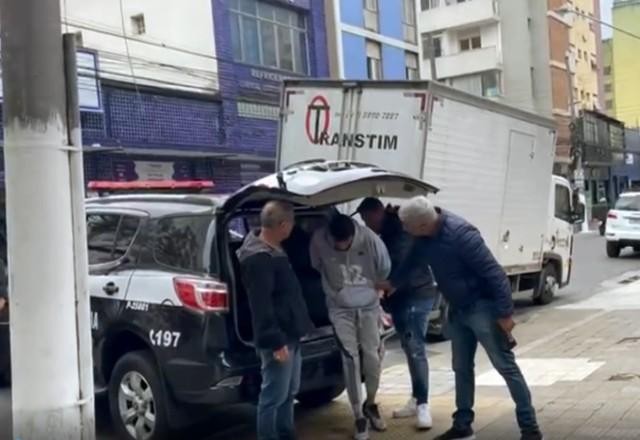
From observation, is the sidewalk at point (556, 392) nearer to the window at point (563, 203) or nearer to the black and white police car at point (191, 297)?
the black and white police car at point (191, 297)

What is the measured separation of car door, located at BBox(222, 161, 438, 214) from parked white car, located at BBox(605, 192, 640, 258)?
17.2 metres

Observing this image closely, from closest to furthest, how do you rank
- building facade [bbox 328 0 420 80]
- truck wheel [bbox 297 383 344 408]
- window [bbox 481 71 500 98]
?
truck wheel [bbox 297 383 344 408]
building facade [bbox 328 0 420 80]
window [bbox 481 71 500 98]

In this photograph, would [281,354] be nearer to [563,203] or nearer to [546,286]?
[546,286]

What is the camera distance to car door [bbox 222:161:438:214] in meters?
5.64

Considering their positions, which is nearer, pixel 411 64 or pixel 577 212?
pixel 577 212

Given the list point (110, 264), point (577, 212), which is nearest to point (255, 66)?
point (577, 212)

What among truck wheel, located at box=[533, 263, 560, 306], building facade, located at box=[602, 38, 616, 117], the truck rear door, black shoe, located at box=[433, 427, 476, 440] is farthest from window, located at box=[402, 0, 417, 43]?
building facade, located at box=[602, 38, 616, 117]

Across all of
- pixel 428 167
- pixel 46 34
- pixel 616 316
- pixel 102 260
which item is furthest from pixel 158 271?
pixel 616 316

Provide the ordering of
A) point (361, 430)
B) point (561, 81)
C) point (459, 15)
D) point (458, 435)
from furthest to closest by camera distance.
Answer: point (561, 81) < point (459, 15) < point (361, 430) < point (458, 435)

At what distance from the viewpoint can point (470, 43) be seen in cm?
5022

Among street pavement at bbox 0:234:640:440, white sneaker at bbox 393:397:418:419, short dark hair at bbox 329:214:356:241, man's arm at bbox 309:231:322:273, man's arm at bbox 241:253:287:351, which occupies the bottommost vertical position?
street pavement at bbox 0:234:640:440

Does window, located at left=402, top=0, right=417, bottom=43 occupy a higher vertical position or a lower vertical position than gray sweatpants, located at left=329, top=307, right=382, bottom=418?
higher

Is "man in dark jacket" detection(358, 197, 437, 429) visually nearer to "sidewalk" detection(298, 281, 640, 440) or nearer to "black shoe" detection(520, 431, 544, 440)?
"sidewalk" detection(298, 281, 640, 440)

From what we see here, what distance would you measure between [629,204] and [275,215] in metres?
18.9
